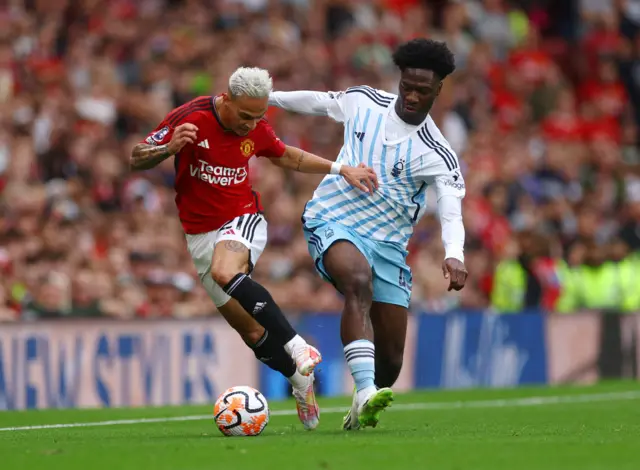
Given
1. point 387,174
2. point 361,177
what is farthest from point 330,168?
point 387,174

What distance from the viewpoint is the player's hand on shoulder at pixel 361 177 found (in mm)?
9523

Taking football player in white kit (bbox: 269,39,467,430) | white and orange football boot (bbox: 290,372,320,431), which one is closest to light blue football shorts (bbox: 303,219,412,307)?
football player in white kit (bbox: 269,39,467,430)

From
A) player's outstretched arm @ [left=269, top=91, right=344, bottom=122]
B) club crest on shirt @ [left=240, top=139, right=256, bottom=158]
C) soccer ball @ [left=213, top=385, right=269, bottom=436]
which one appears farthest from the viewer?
player's outstretched arm @ [left=269, top=91, right=344, bottom=122]

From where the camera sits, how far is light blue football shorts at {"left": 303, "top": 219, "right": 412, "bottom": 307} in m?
9.61

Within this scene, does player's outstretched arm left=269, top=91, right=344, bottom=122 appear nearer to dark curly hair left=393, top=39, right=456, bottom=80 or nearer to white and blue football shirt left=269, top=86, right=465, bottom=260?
white and blue football shirt left=269, top=86, right=465, bottom=260

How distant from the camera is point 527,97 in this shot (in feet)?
78.0

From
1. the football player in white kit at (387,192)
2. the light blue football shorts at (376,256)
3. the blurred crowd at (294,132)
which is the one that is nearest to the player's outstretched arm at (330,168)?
the football player in white kit at (387,192)

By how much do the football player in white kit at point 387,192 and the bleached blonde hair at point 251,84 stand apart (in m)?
0.79

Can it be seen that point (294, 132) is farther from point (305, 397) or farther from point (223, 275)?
point (305, 397)

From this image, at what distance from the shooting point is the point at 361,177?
31.2 ft

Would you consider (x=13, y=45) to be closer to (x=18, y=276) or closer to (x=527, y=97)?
(x=18, y=276)

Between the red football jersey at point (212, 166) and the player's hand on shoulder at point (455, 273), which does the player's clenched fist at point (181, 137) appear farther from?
the player's hand on shoulder at point (455, 273)

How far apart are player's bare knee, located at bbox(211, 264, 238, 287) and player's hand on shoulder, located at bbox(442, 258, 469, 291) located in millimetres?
1427

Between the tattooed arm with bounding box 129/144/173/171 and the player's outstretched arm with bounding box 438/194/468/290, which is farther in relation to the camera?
the tattooed arm with bounding box 129/144/173/171
